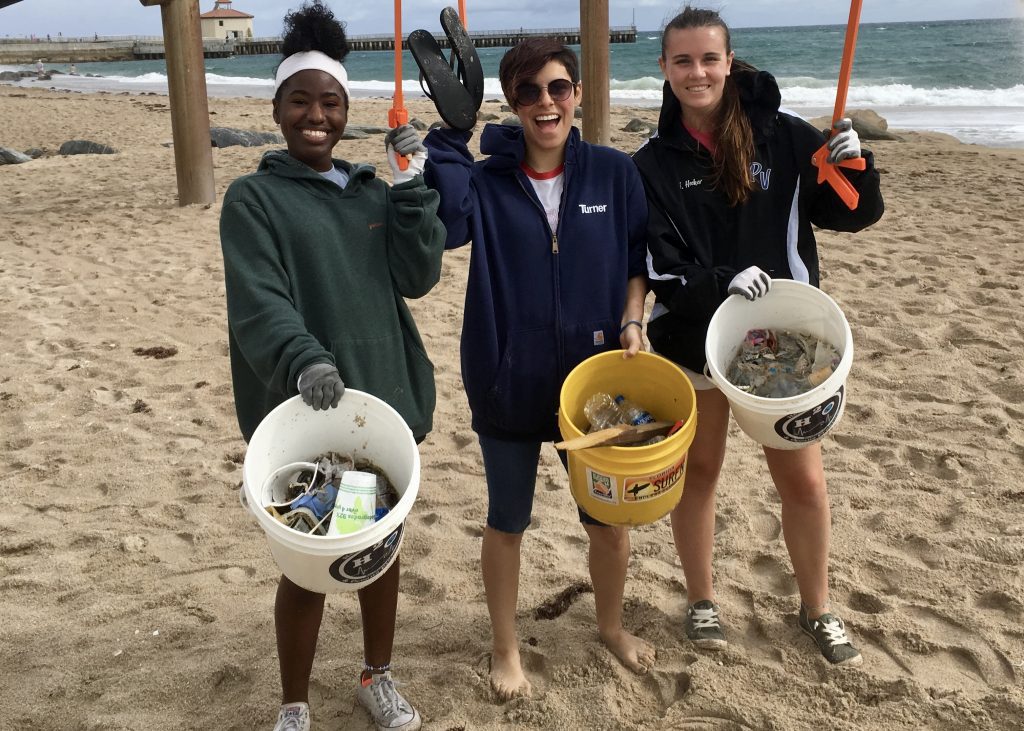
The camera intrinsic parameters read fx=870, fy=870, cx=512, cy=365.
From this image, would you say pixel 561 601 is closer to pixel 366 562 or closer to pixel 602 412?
pixel 602 412

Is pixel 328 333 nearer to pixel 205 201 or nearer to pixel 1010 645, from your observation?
pixel 1010 645

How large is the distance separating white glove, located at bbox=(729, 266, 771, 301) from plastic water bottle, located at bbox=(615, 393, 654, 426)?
0.37m

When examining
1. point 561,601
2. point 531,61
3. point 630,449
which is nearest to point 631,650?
point 561,601

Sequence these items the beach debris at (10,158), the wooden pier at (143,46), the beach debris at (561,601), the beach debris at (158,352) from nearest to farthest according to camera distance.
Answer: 1. the beach debris at (561,601)
2. the beach debris at (158,352)
3. the beach debris at (10,158)
4. the wooden pier at (143,46)

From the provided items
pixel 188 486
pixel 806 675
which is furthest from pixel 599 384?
pixel 188 486

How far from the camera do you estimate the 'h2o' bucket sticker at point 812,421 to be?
2.00m

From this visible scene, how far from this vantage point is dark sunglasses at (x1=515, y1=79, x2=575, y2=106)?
2068 millimetres

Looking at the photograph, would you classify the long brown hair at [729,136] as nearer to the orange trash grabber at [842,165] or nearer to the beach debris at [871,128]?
the orange trash grabber at [842,165]

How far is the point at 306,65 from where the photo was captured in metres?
1.99

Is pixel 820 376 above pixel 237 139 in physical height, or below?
above

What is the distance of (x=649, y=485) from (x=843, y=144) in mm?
936

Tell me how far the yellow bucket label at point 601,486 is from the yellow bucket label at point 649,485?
1.1 inches

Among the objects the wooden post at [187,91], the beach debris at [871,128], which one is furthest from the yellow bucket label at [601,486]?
the beach debris at [871,128]

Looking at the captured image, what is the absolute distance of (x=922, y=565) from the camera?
281cm
